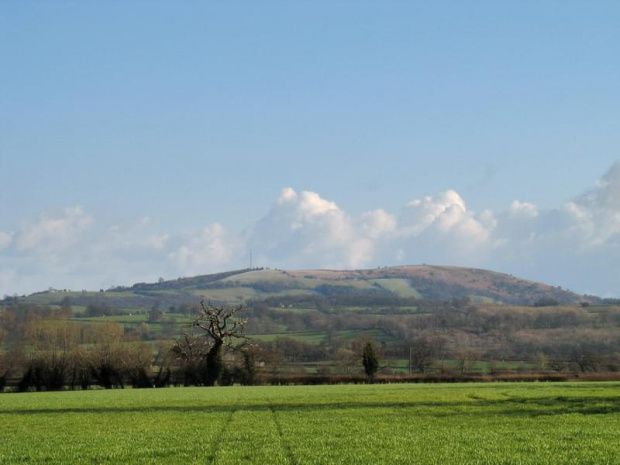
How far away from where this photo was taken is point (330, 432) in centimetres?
2567

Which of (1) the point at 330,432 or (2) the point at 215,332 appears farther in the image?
(2) the point at 215,332

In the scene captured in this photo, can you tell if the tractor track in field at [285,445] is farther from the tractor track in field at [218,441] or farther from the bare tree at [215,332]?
the bare tree at [215,332]

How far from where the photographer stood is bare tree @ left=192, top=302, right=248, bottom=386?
75250 millimetres

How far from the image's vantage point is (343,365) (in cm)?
12494

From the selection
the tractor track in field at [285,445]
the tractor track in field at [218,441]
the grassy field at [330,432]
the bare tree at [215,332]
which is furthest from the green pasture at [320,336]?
the tractor track in field at [218,441]

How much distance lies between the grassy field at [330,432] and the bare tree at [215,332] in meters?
32.8

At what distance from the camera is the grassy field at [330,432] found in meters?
20.2

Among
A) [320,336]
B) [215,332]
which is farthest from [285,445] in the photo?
[320,336]

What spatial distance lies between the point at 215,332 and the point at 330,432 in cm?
5133

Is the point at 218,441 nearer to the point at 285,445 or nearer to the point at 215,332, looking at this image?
the point at 285,445

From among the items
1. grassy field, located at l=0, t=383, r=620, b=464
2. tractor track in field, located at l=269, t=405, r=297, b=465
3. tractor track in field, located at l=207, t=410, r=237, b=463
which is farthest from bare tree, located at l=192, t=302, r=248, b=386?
tractor track in field, located at l=207, t=410, r=237, b=463

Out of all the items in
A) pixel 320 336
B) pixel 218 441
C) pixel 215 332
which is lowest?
pixel 218 441

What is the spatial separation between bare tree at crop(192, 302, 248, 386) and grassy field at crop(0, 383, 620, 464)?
32.8 metres

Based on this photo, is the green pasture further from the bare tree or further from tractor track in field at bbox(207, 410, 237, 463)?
tractor track in field at bbox(207, 410, 237, 463)
